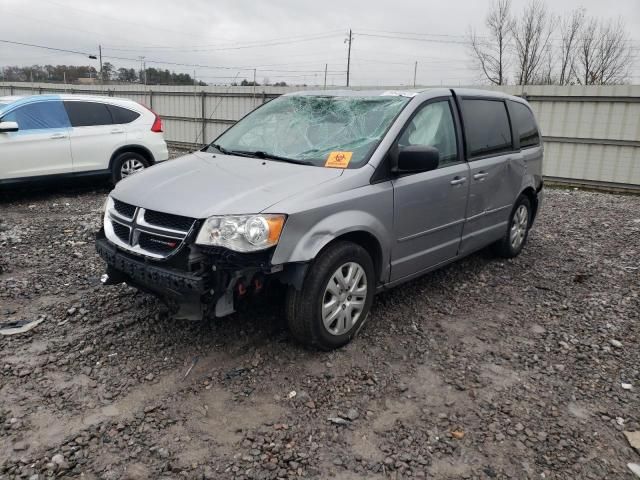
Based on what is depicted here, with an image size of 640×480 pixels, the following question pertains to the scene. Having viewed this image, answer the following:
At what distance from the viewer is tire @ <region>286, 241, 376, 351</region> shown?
3.29 metres

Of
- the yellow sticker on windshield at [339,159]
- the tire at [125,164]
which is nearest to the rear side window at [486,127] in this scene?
the yellow sticker on windshield at [339,159]

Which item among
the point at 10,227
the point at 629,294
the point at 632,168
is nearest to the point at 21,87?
the point at 10,227

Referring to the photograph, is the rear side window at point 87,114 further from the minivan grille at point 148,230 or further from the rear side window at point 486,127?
the rear side window at point 486,127

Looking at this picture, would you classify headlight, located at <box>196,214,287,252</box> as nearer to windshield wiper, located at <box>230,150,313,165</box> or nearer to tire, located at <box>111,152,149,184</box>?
windshield wiper, located at <box>230,150,313,165</box>

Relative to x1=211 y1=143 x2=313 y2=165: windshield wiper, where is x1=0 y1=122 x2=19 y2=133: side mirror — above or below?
below

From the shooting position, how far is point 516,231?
574cm

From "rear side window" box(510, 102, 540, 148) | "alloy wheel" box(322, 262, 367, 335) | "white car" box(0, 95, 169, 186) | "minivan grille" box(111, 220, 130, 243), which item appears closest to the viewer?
"alloy wheel" box(322, 262, 367, 335)

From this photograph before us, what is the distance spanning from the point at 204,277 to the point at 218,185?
0.69 metres

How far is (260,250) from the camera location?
120 inches

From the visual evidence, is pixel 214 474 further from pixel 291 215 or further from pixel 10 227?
pixel 10 227

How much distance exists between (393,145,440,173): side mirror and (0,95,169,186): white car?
6357 millimetres

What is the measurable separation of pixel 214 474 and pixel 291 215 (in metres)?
1.44

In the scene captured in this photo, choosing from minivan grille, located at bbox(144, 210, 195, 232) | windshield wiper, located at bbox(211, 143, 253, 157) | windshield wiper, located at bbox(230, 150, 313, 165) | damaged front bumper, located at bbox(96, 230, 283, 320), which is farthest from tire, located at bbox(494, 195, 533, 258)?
minivan grille, located at bbox(144, 210, 195, 232)

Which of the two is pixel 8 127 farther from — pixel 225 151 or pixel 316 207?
pixel 316 207
